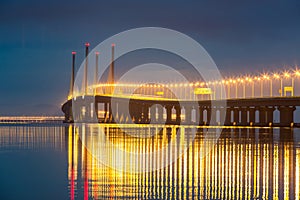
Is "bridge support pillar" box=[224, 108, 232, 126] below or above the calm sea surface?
above

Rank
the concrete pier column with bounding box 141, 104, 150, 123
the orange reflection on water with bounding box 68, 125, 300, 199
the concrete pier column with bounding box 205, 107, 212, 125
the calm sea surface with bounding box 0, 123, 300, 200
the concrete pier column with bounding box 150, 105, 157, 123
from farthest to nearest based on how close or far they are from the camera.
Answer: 1. the concrete pier column with bounding box 150, 105, 157, 123
2. the concrete pier column with bounding box 141, 104, 150, 123
3. the concrete pier column with bounding box 205, 107, 212, 125
4. the calm sea surface with bounding box 0, 123, 300, 200
5. the orange reflection on water with bounding box 68, 125, 300, 199

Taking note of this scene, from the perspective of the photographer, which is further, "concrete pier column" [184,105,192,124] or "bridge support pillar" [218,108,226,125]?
"concrete pier column" [184,105,192,124]

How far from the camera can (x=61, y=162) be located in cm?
3180

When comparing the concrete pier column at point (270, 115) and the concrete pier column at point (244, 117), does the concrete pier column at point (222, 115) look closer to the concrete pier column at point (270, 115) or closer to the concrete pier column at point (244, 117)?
the concrete pier column at point (244, 117)

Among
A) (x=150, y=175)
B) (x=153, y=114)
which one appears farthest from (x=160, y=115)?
(x=150, y=175)

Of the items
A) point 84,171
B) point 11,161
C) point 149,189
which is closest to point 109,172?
point 84,171

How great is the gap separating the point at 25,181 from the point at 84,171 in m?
2.98

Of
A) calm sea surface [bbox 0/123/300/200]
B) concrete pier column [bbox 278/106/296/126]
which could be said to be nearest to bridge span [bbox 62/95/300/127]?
concrete pier column [bbox 278/106/296/126]

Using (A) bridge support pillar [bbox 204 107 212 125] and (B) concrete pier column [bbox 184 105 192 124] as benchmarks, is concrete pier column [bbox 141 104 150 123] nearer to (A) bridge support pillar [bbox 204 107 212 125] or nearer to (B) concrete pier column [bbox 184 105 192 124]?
(B) concrete pier column [bbox 184 105 192 124]

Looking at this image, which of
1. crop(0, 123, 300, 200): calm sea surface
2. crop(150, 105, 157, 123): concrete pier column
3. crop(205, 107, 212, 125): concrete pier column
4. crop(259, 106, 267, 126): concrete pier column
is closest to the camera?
crop(0, 123, 300, 200): calm sea surface

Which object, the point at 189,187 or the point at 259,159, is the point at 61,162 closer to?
the point at 259,159

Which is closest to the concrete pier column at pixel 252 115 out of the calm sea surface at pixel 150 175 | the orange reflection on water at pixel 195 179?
the calm sea surface at pixel 150 175

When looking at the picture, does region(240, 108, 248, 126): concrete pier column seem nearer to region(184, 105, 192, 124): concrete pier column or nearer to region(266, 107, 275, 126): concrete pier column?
region(266, 107, 275, 126): concrete pier column

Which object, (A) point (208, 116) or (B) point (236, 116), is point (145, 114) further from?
(B) point (236, 116)
